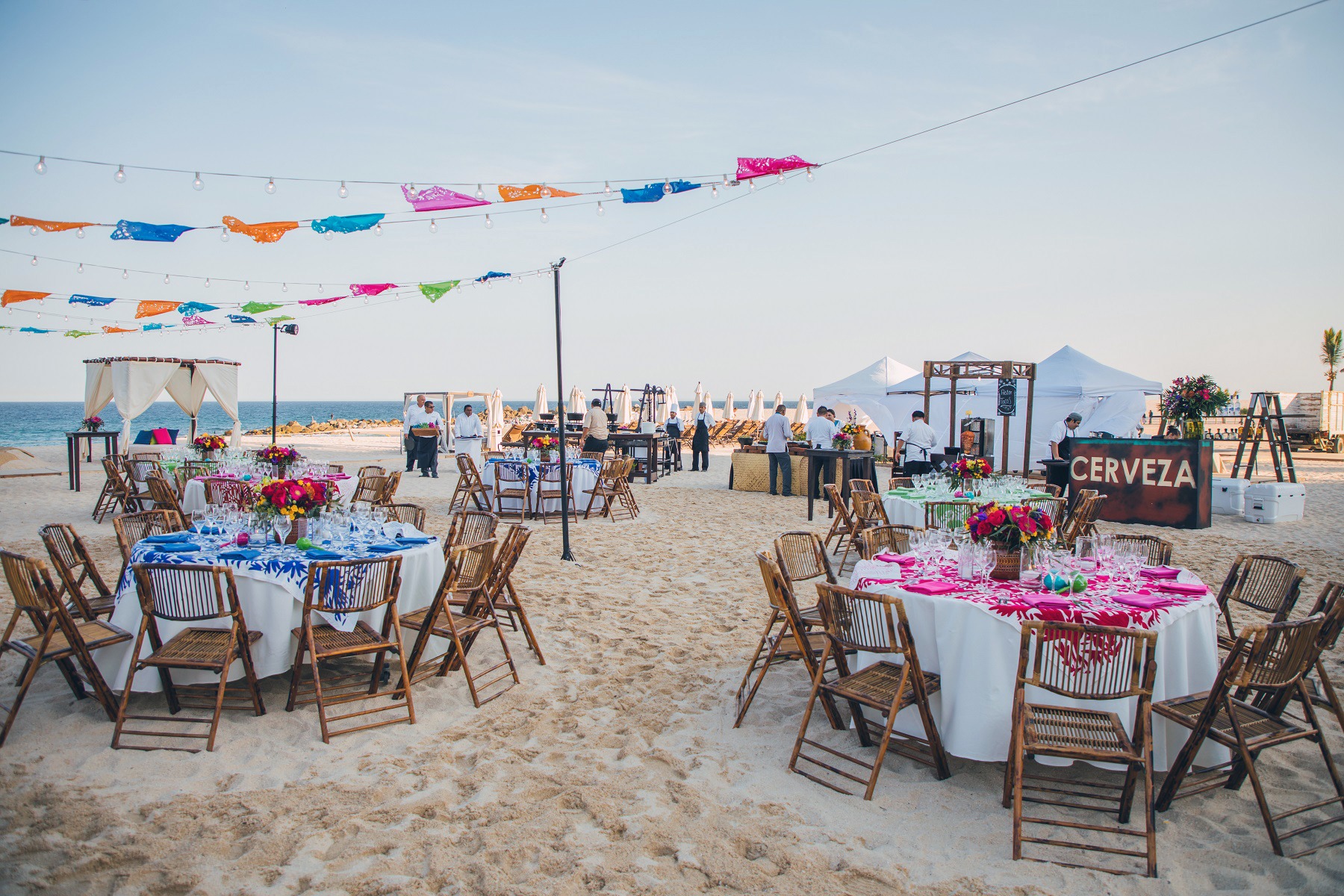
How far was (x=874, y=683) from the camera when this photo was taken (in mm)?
3211

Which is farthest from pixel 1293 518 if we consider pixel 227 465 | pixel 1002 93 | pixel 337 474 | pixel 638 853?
pixel 227 465

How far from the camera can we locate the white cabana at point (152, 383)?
15414 mm

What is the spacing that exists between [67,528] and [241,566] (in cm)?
122

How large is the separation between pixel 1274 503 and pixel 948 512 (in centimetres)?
657

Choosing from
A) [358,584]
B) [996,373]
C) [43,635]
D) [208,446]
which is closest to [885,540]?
[358,584]

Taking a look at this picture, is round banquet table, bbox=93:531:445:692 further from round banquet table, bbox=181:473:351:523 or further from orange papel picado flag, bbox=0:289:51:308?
orange papel picado flag, bbox=0:289:51:308

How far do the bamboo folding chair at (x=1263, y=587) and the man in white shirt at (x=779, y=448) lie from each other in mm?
8247

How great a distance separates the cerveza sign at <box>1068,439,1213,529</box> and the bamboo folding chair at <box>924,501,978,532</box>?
4.98 meters

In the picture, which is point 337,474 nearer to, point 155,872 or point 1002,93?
point 155,872

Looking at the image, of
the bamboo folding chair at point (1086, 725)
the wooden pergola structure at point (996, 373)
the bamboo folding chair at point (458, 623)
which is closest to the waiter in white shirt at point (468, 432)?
the wooden pergola structure at point (996, 373)

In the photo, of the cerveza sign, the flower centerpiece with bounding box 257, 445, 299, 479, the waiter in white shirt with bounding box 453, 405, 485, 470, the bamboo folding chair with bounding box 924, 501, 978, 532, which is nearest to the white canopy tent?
the cerveza sign

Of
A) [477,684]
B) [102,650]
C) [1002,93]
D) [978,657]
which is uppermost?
[1002,93]

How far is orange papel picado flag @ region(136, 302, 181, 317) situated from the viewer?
35.7 feet

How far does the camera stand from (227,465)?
8.73 metres
